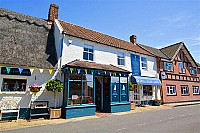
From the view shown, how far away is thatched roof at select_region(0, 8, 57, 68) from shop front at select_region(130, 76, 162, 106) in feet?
29.4

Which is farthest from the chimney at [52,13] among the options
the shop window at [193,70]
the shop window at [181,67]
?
the shop window at [193,70]

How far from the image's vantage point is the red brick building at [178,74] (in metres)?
17.2

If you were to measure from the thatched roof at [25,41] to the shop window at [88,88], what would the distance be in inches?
105

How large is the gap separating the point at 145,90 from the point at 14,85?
43.7ft

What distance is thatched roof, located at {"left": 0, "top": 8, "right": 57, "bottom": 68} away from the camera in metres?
8.62

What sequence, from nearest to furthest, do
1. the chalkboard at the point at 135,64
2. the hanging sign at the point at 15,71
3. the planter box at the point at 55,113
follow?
1. the hanging sign at the point at 15,71
2. the planter box at the point at 55,113
3. the chalkboard at the point at 135,64

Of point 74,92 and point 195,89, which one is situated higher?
point 74,92

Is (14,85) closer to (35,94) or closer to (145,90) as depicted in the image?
(35,94)

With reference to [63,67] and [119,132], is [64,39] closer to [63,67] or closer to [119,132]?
[63,67]

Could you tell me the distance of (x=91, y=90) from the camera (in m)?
10.4

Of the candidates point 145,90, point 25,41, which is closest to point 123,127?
point 25,41

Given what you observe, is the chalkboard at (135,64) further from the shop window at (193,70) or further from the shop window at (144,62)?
the shop window at (193,70)

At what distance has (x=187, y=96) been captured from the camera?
19344 mm

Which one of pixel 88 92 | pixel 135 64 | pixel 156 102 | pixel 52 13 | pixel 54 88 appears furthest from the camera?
pixel 156 102
